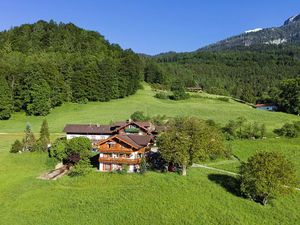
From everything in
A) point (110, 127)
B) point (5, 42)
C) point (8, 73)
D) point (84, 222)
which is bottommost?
point (84, 222)

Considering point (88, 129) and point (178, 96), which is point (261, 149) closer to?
point (88, 129)

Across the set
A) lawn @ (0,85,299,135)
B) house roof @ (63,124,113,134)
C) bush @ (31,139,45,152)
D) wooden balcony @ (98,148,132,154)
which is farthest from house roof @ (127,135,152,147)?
lawn @ (0,85,299,135)

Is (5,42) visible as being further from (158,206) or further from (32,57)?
(158,206)

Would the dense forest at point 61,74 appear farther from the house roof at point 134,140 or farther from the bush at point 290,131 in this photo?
the house roof at point 134,140

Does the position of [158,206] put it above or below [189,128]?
below

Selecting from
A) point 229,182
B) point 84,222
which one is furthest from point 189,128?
point 84,222

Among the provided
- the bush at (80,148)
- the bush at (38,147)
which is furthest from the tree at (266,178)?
the bush at (38,147)
